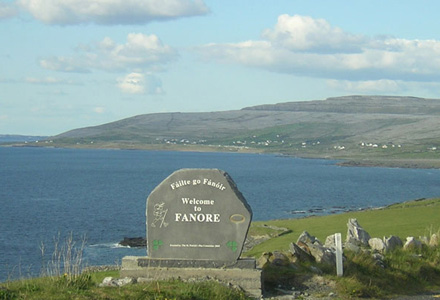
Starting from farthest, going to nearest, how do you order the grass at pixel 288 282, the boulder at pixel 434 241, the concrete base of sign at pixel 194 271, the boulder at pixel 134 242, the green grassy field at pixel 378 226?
1. the boulder at pixel 134 242
2. the green grassy field at pixel 378 226
3. the boulder at pixel 434 241
4. the concrete base of sign at pixel 194 271
5. the grass at pixel 288 282

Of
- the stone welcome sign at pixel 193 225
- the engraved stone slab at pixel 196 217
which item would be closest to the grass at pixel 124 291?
the stone welcome sign at pixel 193 225

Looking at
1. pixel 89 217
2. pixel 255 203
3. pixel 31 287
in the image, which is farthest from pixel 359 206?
pixel 31 287

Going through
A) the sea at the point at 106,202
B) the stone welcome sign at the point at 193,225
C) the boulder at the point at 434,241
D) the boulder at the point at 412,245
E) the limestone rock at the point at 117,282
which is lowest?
the sea at the point at 106,202

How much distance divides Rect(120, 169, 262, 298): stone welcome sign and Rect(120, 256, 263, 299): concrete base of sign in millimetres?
20

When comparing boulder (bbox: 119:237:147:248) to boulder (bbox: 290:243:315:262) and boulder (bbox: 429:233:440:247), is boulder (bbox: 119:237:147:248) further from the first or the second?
boulder (bbox: 290:243:315:262)

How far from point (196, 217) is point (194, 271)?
116 cm

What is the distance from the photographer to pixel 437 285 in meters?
16.5

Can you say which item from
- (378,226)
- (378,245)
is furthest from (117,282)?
(378,226)

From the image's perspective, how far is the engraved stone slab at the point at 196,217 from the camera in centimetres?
1548

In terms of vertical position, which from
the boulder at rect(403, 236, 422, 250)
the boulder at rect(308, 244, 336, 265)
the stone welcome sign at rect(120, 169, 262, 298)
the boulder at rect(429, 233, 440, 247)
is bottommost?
the boulder at rect(429, 233, 440, 247)

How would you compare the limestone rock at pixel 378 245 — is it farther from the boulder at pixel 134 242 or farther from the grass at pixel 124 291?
the boulder at pixel 134 242

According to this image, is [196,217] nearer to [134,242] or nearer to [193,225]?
[193,225]

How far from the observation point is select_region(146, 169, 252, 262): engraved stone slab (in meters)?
15.5

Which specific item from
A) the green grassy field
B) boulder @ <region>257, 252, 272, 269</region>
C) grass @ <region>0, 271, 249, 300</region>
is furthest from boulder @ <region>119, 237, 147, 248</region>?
grass @ <region>0, 271, 249, 300</region>
